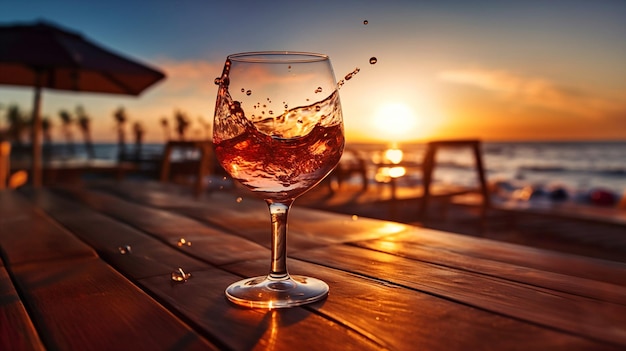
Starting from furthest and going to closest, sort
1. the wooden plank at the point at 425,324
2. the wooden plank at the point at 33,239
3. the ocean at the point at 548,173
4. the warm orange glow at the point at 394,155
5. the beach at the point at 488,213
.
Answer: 1. the ocean at the point at 548,173
2. the warm orange glow at the point at 394,155
3. the beach at the point at 488,213
4. the wooden plank at the point at 33,239
5. the wooden plank at the point at 425,324

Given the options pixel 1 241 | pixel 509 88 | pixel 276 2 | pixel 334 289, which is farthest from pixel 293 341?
pixel 509 88

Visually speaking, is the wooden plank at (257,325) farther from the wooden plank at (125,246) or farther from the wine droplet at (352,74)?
the wine droplet at (352,74)

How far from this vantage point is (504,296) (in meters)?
0.65

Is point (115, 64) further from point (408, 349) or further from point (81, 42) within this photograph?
point (408, 349)

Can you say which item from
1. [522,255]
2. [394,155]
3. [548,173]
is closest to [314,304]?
[522,255]

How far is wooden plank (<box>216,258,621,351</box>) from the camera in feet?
1.59

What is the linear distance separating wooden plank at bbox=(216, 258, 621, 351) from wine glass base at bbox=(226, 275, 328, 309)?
20 mm

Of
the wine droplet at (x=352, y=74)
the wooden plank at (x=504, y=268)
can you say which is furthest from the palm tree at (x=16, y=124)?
the wine droplet at (x=352, y=74)

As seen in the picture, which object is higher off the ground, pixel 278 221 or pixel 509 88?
pixel 509 88

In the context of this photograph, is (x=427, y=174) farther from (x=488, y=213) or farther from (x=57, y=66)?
(x=57, y=66)

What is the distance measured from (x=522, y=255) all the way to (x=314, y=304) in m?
0.51

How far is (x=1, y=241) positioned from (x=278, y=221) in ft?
2.64

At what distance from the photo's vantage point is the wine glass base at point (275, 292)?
2.04 ft

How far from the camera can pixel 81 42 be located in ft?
16.7
